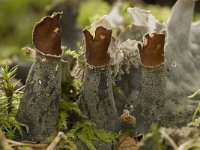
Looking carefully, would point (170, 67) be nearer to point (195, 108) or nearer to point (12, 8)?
point (195, 108)

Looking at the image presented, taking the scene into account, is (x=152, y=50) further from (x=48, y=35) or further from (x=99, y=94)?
(x=48, y=35)

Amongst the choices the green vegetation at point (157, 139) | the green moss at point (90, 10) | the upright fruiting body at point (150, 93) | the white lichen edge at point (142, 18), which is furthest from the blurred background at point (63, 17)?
the green vegetation at point (157, 139)

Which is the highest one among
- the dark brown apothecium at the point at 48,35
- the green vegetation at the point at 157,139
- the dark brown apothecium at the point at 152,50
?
the dark brown apothecium at the point at 48,35

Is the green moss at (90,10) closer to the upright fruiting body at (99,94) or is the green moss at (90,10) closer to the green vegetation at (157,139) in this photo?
the upright fruiting body at (99,94)

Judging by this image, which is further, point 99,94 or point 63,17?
point 63,17

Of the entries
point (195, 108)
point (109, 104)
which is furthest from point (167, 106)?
point (109, 104)

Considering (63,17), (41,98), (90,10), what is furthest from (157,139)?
(90,10)
